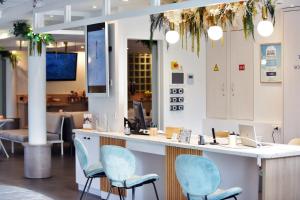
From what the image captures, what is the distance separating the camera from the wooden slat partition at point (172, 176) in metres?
6.60

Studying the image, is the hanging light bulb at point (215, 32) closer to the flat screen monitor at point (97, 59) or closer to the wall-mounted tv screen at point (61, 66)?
the flat screen monitor at point (97, 59)

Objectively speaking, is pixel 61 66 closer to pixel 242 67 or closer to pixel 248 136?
pixel 242 67

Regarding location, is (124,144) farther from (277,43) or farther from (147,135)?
(277,43)

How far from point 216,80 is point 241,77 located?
585mm

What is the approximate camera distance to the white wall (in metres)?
18.1

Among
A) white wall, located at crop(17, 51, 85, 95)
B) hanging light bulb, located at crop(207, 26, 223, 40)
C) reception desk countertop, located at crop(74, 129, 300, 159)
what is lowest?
reception desk countertop, located at crop(74, 129, 300, 159)

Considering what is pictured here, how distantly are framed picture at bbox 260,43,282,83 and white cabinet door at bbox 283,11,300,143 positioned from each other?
20 cm

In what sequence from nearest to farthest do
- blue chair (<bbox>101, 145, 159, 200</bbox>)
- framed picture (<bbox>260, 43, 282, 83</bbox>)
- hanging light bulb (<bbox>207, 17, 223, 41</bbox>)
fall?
blue chair (<bbox>101, 145, 159, 200</bbox>) → hanging light bulb (<bbox>207, 17, 223, 41</bbox>) → framed picture (<bbox>260, 43, 282, 83</bbox>)

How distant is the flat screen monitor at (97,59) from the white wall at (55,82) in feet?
30.7

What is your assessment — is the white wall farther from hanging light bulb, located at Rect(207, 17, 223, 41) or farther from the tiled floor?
hanging light bulb, located at Rect(207, 17, 223, 41)

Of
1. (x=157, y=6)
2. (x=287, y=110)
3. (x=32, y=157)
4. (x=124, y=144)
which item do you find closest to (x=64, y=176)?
(x=32, y=157)

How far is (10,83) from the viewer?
17.8 meters

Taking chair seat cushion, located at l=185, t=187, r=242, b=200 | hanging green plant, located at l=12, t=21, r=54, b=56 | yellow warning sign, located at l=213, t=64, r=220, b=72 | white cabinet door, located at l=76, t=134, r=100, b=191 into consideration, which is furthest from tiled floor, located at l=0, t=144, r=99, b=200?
yellow warning sign, located at l=213, t=64, r=220, b=72

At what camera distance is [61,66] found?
696 inches
